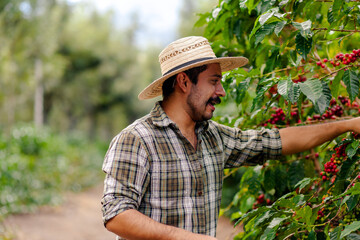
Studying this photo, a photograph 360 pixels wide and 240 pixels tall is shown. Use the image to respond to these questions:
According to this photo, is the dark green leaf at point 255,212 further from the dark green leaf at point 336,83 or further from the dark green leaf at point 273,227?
the dark green leaf at point 336,83

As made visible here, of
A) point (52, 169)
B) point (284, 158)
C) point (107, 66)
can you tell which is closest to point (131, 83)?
point (107, 66)

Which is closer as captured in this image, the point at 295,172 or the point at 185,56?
the point at 185,56

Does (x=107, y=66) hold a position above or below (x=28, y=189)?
above

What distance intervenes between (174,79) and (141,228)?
784 mm

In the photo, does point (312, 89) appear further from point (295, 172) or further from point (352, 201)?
point (295, 172)

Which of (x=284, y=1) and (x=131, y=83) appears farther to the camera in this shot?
(x=131, y=83)

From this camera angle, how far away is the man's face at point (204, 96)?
1998mm

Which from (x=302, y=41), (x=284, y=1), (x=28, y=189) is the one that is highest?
(x=284, y=1)

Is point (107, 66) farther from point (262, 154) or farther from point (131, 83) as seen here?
point (262, 154)

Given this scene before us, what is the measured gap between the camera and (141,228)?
1652 mm

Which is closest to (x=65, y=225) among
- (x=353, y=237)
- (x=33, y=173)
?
(x=33, y=173)

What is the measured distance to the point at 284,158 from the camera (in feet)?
8.04

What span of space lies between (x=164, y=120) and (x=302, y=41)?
743mm

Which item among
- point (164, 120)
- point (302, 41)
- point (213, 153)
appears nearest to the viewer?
point (302, 41)
